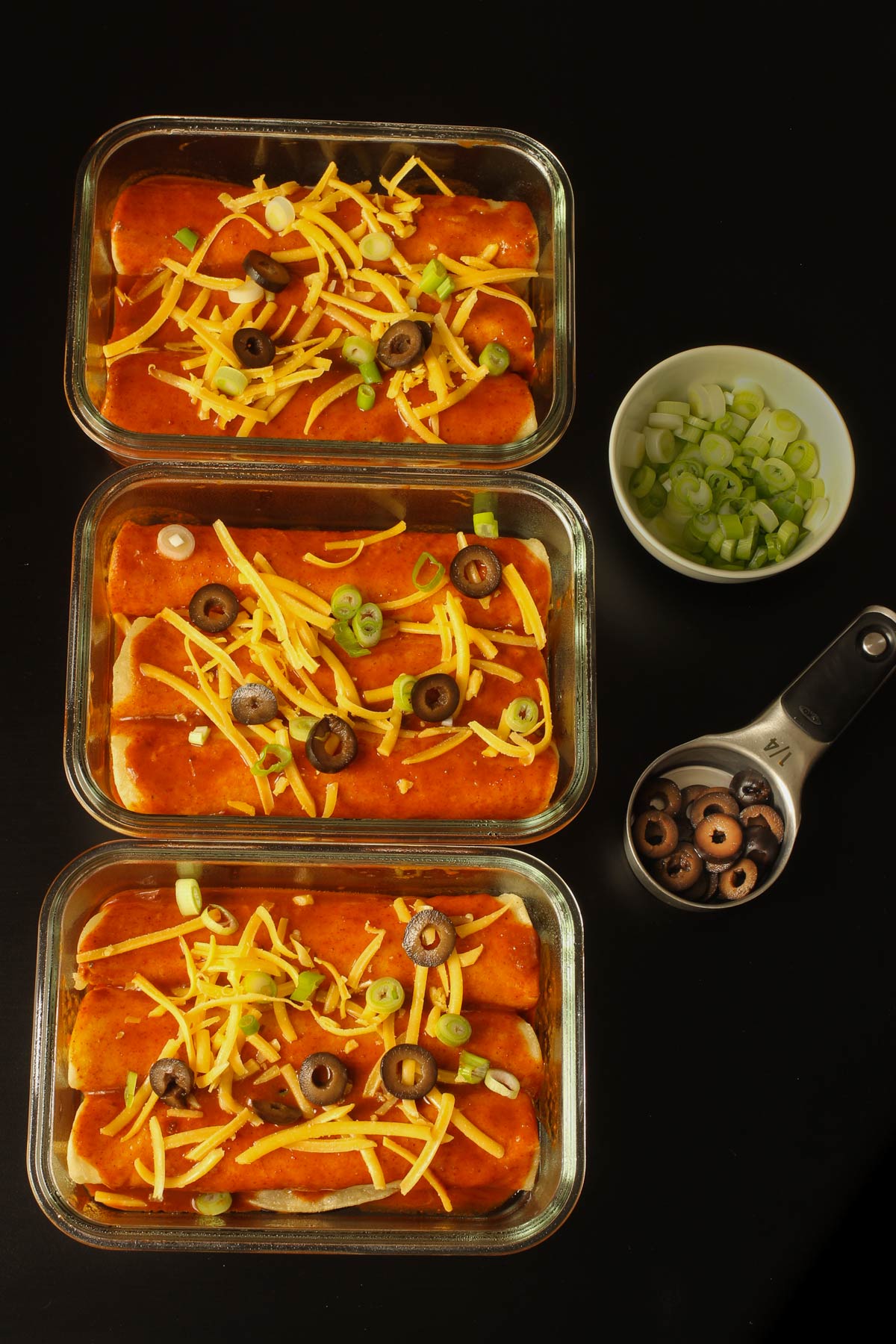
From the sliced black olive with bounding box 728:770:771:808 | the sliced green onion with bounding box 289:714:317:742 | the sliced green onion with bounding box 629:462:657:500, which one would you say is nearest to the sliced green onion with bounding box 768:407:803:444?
the sliced green onion with bounding box 629:462:657:500

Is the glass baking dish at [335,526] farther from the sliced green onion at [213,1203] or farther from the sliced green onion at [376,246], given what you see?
the sliced green onion at [213,1203]

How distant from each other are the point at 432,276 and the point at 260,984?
4.59 ft

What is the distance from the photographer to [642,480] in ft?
7.64

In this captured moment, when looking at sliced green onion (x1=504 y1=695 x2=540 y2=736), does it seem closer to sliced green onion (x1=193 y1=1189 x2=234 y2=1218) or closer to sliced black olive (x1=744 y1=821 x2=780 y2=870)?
sliced black olive (x1=744 y1=821 x2=780 y2=870)

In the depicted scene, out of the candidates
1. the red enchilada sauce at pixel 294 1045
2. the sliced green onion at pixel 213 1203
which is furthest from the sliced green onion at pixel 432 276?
the sliced green onion at pixel 213 1203

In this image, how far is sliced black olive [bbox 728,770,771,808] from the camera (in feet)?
7.30

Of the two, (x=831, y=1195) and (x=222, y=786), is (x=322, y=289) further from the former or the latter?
(x=831, y=1195)

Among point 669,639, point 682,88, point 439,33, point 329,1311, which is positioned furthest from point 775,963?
point 439,33

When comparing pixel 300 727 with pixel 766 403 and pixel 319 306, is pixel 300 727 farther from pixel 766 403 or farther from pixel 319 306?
pixel 766 403

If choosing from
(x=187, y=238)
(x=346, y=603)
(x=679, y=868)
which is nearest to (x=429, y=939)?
(x=679, y=868)

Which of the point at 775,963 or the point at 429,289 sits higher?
the point at 429,289

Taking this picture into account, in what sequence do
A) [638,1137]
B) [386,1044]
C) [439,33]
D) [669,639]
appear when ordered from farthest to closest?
[439,33], [669,639], [638,1137], [386,1044]

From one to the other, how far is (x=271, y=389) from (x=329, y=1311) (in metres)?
1.74

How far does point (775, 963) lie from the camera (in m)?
2.32
